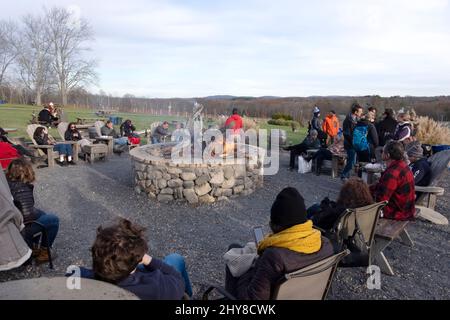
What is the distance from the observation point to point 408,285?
3412 mm

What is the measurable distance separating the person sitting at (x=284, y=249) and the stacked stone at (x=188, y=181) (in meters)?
3.68

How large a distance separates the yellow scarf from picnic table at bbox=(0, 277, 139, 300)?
0.93m

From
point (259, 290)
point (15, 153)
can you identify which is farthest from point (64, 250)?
point (15, 153)

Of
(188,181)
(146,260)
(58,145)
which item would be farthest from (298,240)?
(58,145)

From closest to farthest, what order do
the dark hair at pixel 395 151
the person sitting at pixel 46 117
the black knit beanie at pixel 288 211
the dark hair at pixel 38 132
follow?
the black knit beanie at pixel 288 211 → the dark hair at pixel 395 151 → the dark hair at pixel 38 132 → the person sitting at pixel 46 117

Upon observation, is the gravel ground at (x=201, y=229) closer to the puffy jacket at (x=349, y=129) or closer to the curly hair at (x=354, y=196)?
the curly hair at (x=354, y=196)

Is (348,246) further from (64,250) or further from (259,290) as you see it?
(64,250)

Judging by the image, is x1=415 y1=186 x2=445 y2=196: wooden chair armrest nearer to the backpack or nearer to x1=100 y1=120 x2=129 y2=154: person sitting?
the backpack

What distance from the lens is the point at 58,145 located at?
349 inches

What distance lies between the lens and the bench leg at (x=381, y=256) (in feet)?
11.2

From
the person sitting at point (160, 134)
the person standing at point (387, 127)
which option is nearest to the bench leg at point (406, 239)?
the person standing at point (387, 127)

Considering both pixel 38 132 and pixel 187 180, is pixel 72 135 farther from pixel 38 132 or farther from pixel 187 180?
pixel 187 180

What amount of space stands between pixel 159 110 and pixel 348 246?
79.7ft

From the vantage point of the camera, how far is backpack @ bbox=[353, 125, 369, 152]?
7062 millimetres
